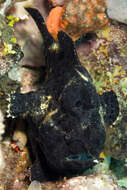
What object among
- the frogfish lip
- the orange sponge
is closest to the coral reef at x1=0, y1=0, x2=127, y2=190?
the orange sponge

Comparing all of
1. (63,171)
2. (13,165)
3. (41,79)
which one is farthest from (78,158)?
(41,79)

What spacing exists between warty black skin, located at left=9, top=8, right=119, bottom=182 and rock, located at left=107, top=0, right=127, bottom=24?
1.63 meters

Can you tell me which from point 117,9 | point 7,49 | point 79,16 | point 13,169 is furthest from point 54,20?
point 13,169

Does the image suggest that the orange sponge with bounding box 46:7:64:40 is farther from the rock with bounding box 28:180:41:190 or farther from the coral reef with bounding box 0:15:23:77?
the rock with bounding box 28:180:41:190

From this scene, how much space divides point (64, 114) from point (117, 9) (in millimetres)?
2879

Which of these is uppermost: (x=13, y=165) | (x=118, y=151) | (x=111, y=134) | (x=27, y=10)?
(x=27, y=10)

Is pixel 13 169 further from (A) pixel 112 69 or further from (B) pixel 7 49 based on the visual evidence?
(A) pixel 112 69

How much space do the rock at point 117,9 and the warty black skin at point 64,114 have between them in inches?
64.1

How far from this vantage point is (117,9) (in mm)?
4773

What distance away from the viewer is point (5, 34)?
11.5 ft

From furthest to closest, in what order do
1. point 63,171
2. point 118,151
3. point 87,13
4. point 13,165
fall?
point 118,151 < point 87,13 < point 13,165 < point 63,171

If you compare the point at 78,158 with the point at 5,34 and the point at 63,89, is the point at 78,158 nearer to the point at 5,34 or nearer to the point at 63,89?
the point at 63,89

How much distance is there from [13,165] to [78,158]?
151 centimetres

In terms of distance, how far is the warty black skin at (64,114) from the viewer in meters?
3.32
